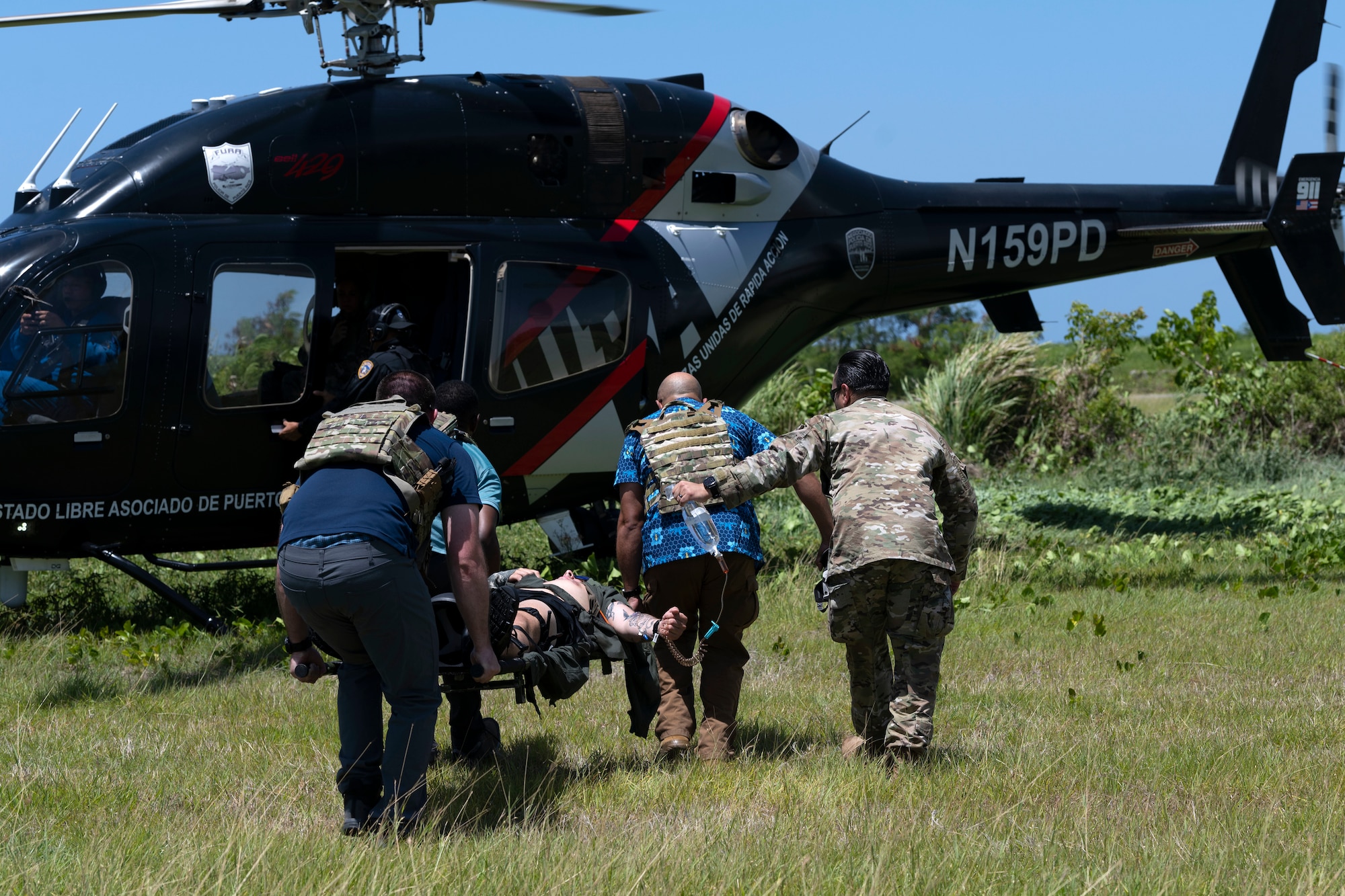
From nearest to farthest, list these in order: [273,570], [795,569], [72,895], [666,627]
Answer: [72,895] → [666,627] → [795,569] → [273,570]

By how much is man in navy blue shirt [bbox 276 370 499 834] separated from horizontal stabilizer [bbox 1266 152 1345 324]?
32.3 ft

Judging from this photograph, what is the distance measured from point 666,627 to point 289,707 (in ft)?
7.68

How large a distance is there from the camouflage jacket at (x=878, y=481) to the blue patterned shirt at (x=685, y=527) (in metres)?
0.21

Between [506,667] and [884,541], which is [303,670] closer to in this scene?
[506,667]

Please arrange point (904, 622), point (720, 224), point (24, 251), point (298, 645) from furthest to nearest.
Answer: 1. point (720, 224)
2. point (24, 251)
3. point (904, 622)
4. point (298, 645)

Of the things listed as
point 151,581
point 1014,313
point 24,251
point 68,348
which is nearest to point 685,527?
point 151,581

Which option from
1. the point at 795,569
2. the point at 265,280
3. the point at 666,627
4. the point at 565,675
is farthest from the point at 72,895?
the point at 795,569

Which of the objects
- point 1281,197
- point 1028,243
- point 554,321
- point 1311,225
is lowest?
point 554,321

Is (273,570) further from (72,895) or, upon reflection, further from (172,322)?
(72,895)

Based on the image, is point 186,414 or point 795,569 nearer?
point 186,414

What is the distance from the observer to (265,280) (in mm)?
7723

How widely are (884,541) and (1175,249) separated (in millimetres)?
7623

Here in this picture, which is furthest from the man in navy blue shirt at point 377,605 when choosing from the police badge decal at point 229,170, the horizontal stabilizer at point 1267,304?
the horizontal stabilizer at point 1267,304

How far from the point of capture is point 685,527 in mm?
5145
